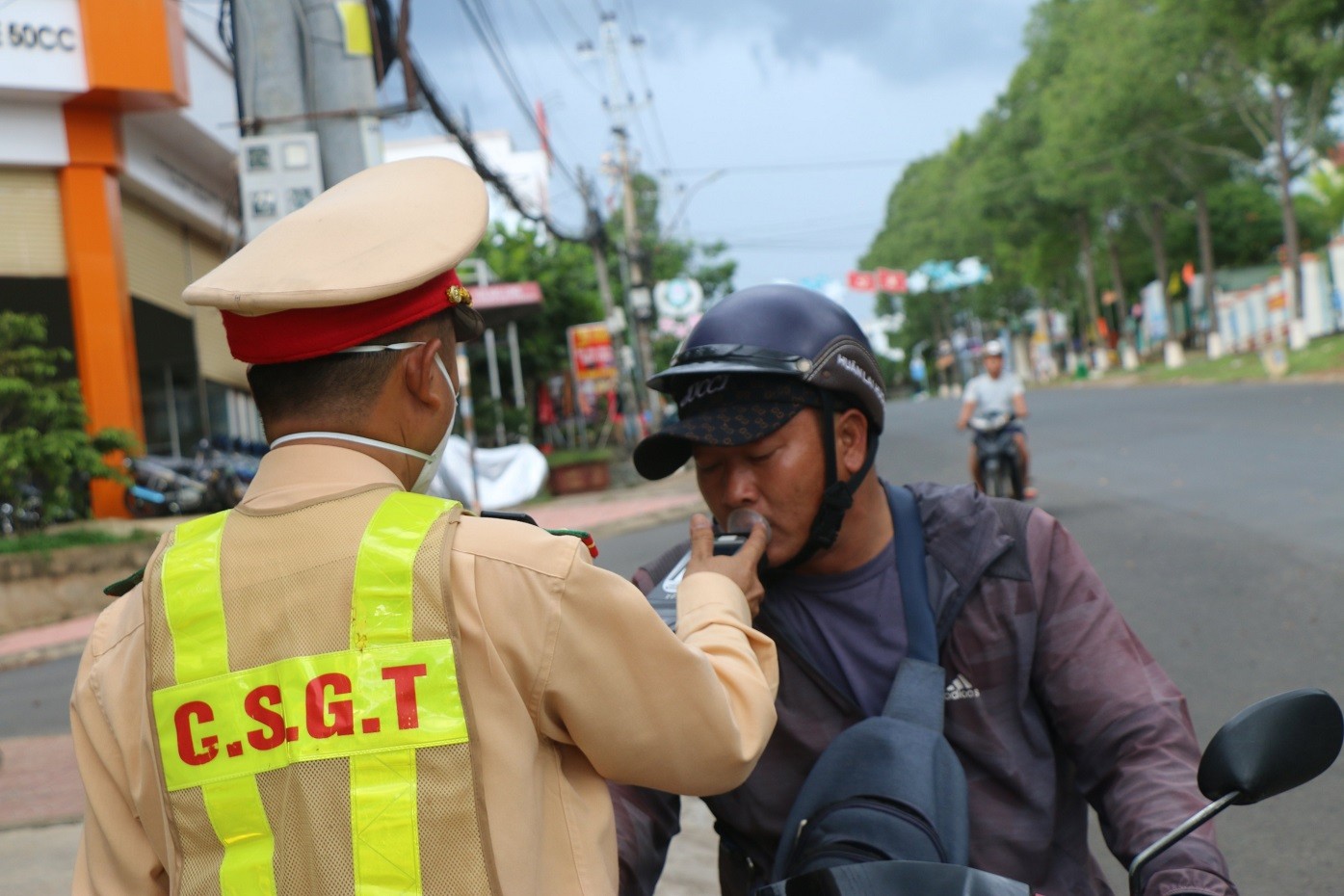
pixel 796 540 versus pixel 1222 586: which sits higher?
pixel 796 540

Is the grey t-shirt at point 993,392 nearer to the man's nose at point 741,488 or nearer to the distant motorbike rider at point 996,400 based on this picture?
the distant motorbike rider at point 996,400

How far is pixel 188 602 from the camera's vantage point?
5.06 ft

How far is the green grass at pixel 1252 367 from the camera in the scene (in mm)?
28578

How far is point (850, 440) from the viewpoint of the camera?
2.40 meters

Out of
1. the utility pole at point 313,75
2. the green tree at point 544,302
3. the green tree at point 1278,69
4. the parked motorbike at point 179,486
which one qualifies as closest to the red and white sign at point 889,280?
the green tree at point 1278,69

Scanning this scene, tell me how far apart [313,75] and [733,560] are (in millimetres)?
4974

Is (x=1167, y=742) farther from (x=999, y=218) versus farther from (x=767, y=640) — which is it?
(x=999, y=218)

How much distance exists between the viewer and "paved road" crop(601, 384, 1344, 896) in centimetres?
465

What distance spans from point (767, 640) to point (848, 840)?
29 cm

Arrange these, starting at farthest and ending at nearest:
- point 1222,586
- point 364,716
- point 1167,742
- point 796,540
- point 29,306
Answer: point 29,306 → point 1222,586 → point 796,540 → point 1167,742 → point 364,716

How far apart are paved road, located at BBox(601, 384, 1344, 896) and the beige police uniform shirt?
3140 millimetres

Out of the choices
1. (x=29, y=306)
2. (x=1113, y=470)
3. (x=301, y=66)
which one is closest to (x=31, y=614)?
(x=29, y=306)

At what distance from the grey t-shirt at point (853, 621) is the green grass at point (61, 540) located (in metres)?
13.7

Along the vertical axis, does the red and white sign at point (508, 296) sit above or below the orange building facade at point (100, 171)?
below
